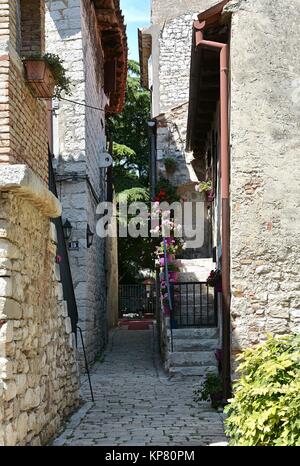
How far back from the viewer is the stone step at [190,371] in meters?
11.2

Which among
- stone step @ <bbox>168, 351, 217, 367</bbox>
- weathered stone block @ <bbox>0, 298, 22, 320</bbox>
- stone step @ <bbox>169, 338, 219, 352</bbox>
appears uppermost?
weathered stone block @ <bbox>0, 298, 22, 320</bbox>

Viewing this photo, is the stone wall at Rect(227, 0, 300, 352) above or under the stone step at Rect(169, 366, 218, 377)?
above

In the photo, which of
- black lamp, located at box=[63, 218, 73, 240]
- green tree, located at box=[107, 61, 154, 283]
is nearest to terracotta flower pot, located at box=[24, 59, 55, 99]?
black lamp, located at box=[63, 218, 73, 240]

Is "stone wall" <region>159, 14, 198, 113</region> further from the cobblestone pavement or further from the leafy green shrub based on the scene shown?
the leafy green shrub

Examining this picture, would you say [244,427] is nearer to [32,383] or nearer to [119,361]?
[32,383]

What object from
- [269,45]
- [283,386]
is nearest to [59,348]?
[283,386]

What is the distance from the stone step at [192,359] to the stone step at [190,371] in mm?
74

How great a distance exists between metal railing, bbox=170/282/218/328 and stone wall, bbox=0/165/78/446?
16.8 ft

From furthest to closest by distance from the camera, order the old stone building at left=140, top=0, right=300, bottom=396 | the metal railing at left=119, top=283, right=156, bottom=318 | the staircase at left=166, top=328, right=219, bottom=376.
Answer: the metal railing at left=119, top=283, right=156, bottom=318
the staircase at left=166, top=328, right=219, bottom=376
the old stone building at left=140, top=0, right=300, bottom=396

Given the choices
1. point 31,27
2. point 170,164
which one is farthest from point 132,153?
point 31,27

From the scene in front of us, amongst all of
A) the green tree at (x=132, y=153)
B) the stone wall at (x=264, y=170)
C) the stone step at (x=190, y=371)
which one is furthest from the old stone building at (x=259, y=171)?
the green tree at (x=132, y=153)

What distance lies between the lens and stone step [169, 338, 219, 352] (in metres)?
11.7
